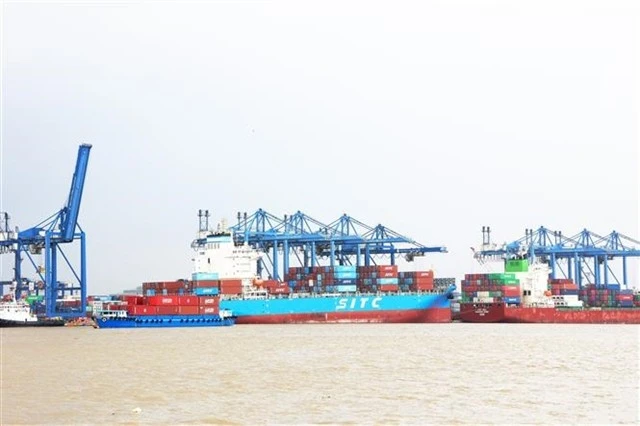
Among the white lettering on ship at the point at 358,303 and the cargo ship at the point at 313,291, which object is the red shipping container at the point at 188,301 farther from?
the white lettering on ship at the point at 358,303

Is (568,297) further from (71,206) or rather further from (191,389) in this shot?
(191,389)

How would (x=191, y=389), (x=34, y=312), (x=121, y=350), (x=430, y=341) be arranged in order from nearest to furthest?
(x=191, y=389)
(x=121, y=350)
(x=430, y=341)
(x=34, y=312)

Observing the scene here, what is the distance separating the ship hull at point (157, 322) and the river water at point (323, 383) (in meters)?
23.0

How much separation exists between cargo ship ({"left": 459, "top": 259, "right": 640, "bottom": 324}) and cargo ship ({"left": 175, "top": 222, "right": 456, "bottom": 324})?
2.15m

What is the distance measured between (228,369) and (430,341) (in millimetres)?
18073

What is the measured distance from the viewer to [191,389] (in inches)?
1027

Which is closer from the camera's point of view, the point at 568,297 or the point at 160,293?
the point at 160,293

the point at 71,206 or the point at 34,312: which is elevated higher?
the point at 71,206

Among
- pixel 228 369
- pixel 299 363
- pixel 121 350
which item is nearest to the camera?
pixel 228 369

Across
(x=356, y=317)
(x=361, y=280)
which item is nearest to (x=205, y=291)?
(x=356, y=317)

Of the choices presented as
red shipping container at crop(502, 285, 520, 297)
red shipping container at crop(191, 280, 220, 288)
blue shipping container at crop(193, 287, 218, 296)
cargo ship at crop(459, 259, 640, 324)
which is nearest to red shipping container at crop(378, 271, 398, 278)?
cargo ship at crop(459, 259, 640, 324)

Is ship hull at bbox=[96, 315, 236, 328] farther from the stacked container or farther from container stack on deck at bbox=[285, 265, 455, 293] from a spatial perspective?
the stacked container

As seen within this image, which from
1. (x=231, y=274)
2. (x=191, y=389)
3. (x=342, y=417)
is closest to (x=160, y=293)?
(x=231, y=274)

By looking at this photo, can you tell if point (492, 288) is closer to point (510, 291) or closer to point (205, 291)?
point (510, 291)
